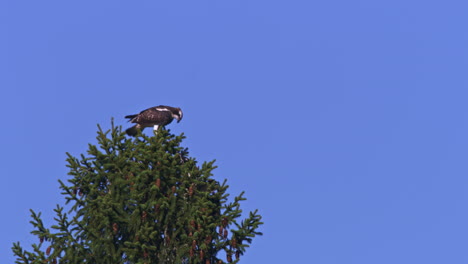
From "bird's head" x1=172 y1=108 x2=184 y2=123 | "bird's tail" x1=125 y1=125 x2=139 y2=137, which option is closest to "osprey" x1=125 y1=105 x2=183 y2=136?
"bird's tail" x1=125 y1=125 x2=139 y2=137

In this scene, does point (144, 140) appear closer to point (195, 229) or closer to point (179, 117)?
point (195, 229)

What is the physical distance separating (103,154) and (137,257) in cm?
320

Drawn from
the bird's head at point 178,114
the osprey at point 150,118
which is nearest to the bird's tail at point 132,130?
the osprey at point 150,118

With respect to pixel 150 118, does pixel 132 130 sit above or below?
below

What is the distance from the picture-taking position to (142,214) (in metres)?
24.6

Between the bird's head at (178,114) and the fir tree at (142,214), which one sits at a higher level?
the bird's head at (178,114)

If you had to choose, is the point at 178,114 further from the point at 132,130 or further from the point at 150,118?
the point at 132,130

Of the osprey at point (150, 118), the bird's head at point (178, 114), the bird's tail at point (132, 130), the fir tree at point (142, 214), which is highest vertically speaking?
the bird's head at point (178, 114)

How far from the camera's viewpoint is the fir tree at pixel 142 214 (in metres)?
24.5

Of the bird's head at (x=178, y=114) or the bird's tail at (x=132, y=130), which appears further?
the bird's head at (x=178, y=114)

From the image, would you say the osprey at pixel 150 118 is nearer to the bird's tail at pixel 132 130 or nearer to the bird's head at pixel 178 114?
the bird's tail at pixel 132 130

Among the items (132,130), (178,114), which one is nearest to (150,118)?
(132,130)

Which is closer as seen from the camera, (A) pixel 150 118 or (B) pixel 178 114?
(A) pixel 150 118

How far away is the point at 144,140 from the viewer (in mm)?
26734
